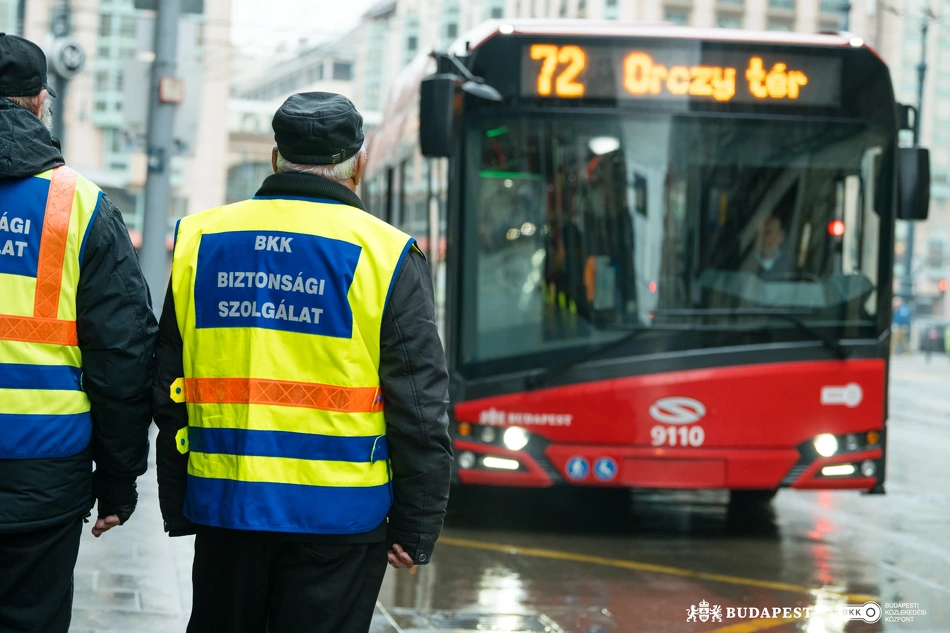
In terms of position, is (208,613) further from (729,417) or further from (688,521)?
(688,521)

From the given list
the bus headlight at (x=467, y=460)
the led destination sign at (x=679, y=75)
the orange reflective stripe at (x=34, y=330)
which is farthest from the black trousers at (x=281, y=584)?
the led destination sign at (x=679, y=75)

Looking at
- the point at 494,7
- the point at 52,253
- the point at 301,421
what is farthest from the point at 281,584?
the point at 494,7

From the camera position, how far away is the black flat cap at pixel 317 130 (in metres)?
3.03

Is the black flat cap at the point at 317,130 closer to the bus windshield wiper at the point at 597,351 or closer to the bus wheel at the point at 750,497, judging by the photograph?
the bus windshield wiper at the point at 597,351

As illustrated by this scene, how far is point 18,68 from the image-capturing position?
3.15 m

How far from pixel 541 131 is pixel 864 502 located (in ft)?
13.7

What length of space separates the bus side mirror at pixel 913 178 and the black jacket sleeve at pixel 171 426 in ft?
18.9

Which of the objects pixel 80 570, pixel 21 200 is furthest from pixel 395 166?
pixel 21 200

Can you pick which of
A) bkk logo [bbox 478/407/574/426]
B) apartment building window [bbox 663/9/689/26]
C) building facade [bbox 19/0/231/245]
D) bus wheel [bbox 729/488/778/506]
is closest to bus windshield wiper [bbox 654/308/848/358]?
bkk logo [bbox 478/407/574/426]

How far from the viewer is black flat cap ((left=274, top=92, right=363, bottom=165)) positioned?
3.03 meters

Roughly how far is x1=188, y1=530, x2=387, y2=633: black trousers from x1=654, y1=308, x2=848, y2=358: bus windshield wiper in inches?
191

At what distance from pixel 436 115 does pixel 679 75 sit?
146 cm

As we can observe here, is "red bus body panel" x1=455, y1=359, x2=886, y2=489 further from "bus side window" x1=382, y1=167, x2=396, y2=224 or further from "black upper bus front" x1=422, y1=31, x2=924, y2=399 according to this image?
"bus side window" x1=382, y1=167, x2=396, y2=224

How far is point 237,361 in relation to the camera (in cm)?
300
